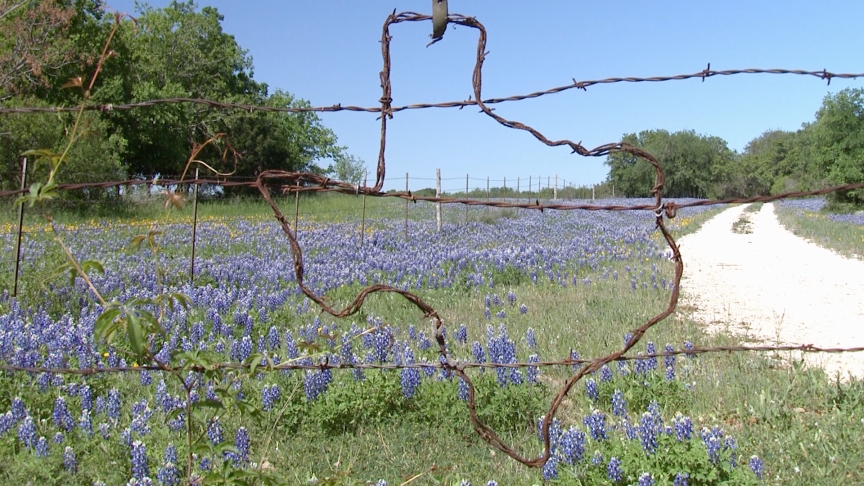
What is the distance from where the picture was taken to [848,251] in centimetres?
1423

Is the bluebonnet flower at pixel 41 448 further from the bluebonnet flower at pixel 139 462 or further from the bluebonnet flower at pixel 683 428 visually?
the bluebonnet flower at pixel 683 428

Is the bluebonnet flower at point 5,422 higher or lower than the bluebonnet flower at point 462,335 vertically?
lower

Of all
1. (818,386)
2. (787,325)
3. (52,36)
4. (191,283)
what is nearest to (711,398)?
(818,386)

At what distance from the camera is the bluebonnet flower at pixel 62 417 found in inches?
133

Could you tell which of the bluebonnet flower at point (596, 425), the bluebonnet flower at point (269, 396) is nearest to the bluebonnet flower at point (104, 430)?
the bluebonnet flower at point (269, 396)

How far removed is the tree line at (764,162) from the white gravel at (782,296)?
1.96 meters

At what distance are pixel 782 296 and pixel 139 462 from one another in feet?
27.0

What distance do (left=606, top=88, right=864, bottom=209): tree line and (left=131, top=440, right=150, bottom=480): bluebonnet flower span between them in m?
6.57

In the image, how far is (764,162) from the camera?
97625 mm

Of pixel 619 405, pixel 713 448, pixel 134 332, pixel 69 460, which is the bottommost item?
pixel 69 460

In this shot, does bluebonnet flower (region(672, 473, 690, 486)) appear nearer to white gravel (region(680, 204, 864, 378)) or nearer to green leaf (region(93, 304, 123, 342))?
white gravel (region(680, 204, 864, 378))

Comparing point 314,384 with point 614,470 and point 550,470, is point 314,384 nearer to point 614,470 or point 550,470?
point 550,470

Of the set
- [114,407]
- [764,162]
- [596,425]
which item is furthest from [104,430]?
[764,162]

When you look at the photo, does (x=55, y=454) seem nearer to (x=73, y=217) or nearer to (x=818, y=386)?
(x=818, y=386)
